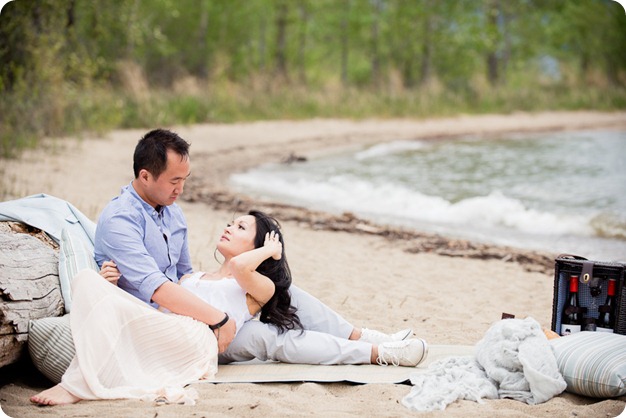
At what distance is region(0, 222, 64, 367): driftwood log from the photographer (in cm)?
404

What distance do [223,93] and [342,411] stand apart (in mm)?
19232

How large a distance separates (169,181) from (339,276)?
2.94 metres

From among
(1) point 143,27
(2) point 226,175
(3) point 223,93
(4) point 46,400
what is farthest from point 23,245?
(3) point 223,93

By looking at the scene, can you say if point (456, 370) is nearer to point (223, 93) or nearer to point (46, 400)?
point (46, 400)

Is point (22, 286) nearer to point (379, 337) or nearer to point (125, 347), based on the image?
point (125, 347)

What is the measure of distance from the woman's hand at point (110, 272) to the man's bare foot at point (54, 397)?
2.09 ft

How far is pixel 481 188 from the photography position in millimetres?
14781

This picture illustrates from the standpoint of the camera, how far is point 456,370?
4.28 metres

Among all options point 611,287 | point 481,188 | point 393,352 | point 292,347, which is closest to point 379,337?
point 393,352

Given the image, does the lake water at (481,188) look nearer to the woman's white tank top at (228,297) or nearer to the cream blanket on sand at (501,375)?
the cream blanket on sand at (501,375)

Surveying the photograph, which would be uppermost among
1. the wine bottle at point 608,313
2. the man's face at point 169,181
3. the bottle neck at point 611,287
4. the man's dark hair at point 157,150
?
the man's dark hair at point 157,150

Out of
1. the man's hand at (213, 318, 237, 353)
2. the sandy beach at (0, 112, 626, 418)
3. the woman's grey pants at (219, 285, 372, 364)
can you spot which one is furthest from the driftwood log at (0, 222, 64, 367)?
the woman's grey pants at (219, 285, 372, 364)

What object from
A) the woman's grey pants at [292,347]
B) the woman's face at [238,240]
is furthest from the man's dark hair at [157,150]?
the woman's grey pants at [292,347]

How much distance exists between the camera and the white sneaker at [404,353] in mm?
4539
